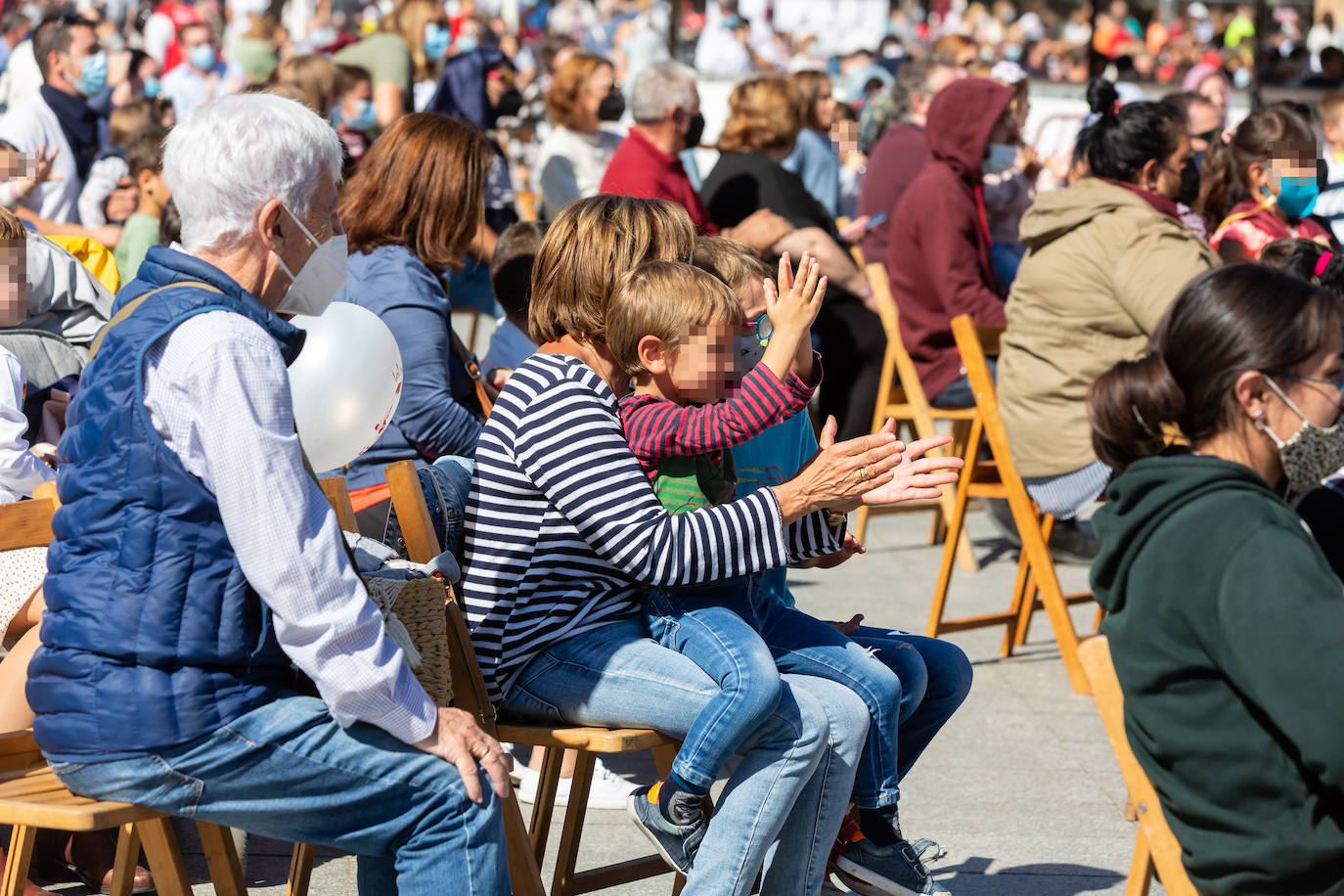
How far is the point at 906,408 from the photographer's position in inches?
252

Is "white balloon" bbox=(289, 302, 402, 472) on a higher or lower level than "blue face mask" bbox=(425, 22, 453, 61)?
higher

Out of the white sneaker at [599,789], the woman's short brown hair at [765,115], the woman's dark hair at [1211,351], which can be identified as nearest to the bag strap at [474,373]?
the white sneaker at [599,789]

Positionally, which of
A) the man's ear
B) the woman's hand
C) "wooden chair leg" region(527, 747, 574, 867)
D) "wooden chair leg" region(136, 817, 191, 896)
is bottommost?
"wooden chair leg" region(527, 747, 574, 867)

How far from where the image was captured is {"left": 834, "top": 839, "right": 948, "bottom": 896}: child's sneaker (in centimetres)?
277

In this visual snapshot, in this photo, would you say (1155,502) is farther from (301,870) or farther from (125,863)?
(125,863)

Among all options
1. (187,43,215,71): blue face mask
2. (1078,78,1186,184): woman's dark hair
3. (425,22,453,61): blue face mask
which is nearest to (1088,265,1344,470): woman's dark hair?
(1078,78,1186,184): woman's dark hair

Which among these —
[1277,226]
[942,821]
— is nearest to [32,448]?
[942,821]

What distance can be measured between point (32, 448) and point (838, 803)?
6.61 feet

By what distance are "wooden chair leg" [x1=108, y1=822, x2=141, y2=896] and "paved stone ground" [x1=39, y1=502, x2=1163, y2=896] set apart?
21.1 inches

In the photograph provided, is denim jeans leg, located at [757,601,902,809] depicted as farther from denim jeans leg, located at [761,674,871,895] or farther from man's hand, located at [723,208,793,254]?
man's hand, located at [723,208,793,254]

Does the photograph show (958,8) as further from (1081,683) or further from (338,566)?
(338,566)

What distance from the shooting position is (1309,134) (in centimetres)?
546

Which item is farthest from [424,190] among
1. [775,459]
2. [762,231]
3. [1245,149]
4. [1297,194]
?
[1245,149]

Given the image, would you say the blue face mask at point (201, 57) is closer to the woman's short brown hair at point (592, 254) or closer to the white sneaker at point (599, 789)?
the white sneaker at point (599, 789)
